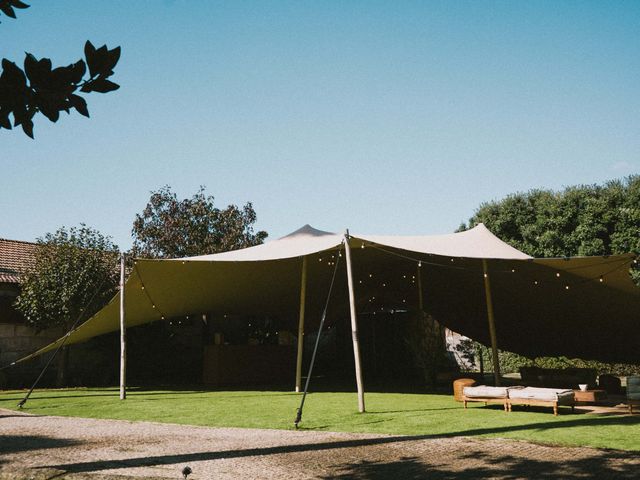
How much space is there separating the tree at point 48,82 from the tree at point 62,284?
13.2m

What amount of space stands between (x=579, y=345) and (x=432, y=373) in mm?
3477

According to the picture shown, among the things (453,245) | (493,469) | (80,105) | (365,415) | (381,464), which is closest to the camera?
(80,105)

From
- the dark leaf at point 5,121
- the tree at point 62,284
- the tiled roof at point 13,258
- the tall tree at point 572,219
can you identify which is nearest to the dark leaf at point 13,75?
the dark leaf at point 5,121

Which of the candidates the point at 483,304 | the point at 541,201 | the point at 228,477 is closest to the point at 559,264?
the point at 483,304

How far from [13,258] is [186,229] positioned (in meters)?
5.99

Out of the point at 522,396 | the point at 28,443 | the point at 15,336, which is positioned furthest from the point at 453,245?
the point at 15,336

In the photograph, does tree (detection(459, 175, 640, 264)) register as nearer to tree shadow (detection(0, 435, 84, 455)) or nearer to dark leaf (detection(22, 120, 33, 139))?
tree shadow (detection(0, 435, 84, 455))

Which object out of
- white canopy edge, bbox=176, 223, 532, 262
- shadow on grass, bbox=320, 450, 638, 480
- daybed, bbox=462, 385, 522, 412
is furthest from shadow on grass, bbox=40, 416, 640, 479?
white canopy edge, bbox=176, 223, 532, 262

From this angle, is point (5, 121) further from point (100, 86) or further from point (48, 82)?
point (100, 86)

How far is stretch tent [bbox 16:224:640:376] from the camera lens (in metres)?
9.77

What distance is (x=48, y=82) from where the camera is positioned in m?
2.07

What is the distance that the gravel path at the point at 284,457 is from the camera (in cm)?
421

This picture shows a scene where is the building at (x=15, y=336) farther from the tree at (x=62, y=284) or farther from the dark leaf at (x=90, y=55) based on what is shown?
the dark leaf at (x=90, y=55)

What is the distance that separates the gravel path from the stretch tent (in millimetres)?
3017
